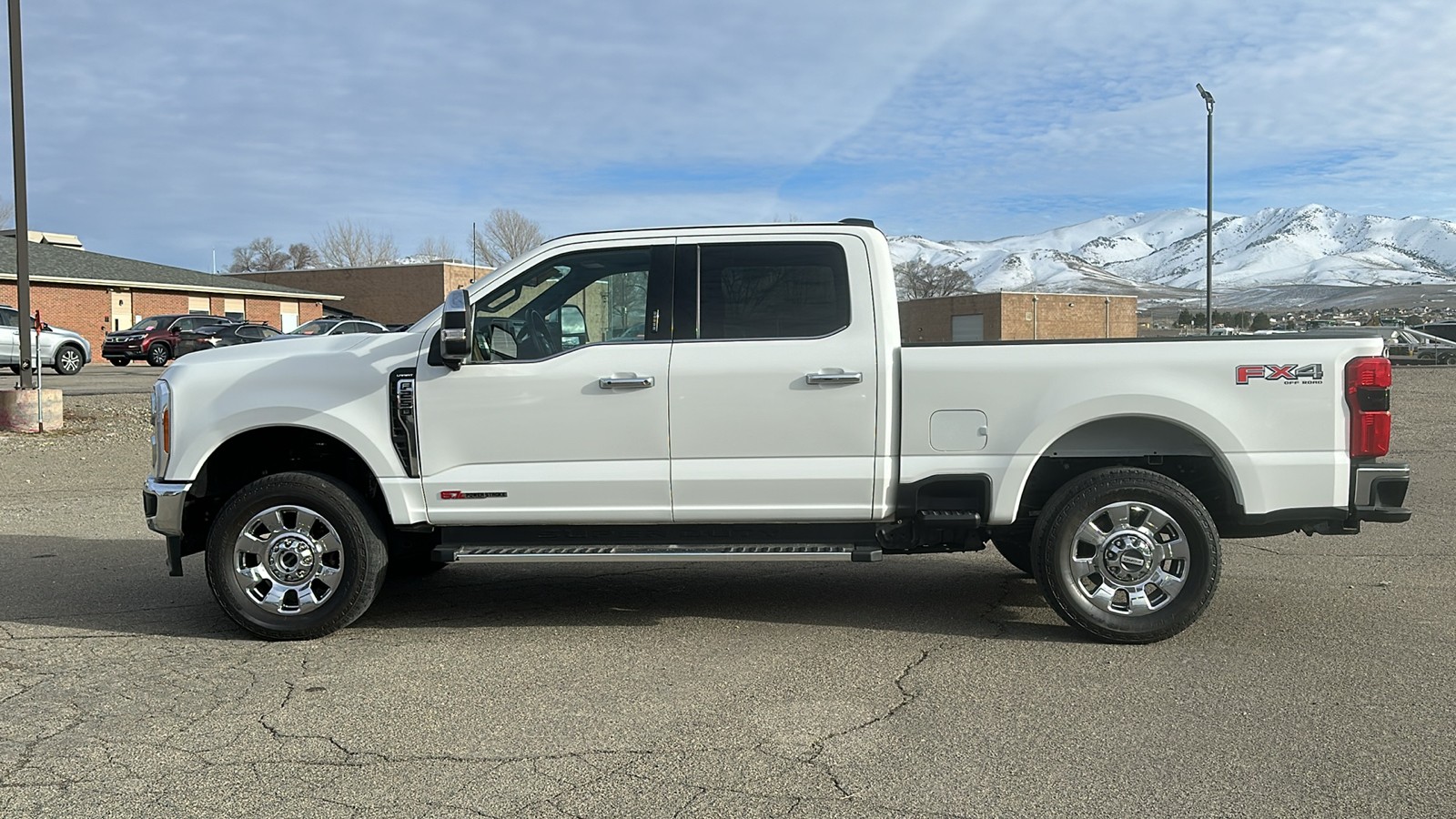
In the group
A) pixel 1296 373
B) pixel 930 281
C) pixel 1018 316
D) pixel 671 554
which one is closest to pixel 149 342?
pixel 671 554

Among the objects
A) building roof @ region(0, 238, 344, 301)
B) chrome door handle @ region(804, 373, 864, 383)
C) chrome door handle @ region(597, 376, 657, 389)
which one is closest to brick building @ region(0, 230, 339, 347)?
building roof @ region(0, 238, 344, 301)

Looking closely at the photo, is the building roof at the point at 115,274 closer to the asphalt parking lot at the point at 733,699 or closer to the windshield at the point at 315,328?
the windshield at the point at 315,328

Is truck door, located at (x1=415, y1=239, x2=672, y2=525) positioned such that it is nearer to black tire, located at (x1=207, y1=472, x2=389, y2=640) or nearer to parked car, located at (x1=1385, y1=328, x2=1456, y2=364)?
black tire, located at (x1=207, y1=472, x2=389, y2=640)

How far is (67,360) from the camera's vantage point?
27.9m

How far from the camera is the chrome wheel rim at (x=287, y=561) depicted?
6.13m

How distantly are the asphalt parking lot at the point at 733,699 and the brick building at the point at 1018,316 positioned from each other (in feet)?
173

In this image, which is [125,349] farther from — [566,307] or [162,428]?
[566,307]

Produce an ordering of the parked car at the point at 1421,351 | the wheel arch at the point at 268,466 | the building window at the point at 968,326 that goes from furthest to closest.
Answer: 1. the building window at the point at 968,326
2. the parked car at the point at 1421,351
3. the wheel arch at the point at 268,466

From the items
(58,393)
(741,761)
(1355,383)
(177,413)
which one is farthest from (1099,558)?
(58,393)

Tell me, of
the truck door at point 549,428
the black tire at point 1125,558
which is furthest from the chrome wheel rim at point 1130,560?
the truck door at point 549,428

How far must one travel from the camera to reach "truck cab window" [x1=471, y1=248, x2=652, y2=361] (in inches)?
242

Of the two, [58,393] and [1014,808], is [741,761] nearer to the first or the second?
[1014,808]

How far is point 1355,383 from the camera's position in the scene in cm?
583

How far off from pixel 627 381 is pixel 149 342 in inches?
1357
